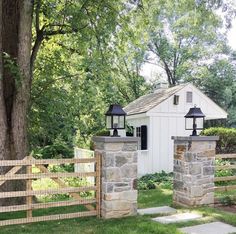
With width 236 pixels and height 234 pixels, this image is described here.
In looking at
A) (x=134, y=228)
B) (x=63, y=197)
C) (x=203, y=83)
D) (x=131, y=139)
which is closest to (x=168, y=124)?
(x=63, y=197)

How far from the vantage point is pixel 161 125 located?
12.8 meters

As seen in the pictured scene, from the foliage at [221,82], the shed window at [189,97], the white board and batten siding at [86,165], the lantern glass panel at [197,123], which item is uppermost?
the foliage at [221,82]

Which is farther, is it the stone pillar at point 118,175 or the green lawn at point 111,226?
the stone pillar at point 118,175

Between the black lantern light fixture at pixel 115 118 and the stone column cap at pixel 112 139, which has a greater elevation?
the black lantern light fixture at pixel 115 118

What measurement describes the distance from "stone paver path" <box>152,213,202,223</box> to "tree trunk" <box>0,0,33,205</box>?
270cm

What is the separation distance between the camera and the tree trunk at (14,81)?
6.25m

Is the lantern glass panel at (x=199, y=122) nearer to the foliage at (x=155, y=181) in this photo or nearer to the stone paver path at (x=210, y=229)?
the stone paver path at (x=210, y=229)

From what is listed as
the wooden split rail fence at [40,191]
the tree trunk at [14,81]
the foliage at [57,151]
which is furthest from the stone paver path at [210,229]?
the foliage at [57,151]

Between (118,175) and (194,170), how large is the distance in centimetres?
149

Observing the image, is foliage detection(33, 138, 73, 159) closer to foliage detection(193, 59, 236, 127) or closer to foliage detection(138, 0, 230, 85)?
foliage detection(138, 0, 230, 85)

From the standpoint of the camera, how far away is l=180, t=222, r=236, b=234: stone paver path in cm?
498

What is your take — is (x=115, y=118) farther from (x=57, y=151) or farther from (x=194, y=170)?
(x=57, y=151)

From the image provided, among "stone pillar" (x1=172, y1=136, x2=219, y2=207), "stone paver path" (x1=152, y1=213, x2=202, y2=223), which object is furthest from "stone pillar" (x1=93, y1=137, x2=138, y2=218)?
"stone pillar" (x1=172, y1=136, x2=219, y2=207)

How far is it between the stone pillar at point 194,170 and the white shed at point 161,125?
224 inches
